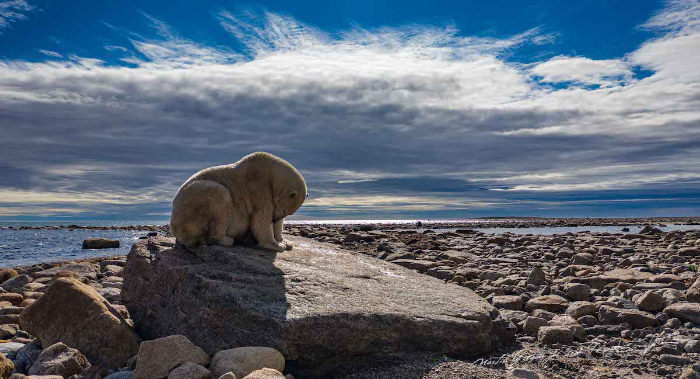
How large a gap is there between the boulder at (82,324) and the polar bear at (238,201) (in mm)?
1574

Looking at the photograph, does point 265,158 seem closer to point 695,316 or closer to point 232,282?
point 232,282

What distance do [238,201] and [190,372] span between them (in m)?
3.46

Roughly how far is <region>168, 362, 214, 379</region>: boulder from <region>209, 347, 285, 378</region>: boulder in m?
0.14

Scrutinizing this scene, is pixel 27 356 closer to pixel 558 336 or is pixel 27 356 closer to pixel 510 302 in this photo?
pixel 558 336

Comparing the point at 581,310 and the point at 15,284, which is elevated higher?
the point at 581,310

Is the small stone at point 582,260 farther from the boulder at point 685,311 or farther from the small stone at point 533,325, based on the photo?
the small stone at point 533,325

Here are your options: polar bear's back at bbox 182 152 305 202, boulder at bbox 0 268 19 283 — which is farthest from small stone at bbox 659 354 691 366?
boulder at bbox 0 268 19 283

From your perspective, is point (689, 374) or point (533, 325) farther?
point (533, 325)

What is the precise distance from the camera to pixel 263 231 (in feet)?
24.8

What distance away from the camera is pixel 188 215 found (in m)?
6.96

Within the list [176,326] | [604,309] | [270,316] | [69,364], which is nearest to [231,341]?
[270,316]

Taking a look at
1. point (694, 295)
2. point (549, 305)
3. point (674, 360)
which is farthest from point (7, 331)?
point (694, 295)

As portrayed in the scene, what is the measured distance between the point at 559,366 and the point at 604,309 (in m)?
2.27

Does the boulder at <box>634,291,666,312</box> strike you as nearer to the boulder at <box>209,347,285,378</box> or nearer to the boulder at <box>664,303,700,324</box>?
the boulder at <box>664,303,700,324</box>
